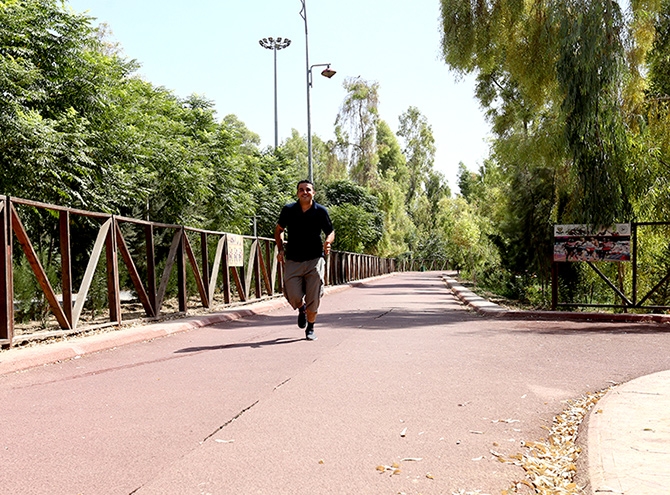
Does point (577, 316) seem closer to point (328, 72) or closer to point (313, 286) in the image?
point (313, 286)

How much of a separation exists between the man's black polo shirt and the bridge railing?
2.68 metres

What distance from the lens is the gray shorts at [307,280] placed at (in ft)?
27.2

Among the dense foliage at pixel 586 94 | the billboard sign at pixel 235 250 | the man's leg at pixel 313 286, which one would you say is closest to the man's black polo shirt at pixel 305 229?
the man's leg at pixel 313 286

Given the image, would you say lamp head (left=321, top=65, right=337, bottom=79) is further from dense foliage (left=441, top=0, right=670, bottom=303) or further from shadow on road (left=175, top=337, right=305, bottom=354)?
shadow on road (left=175, top=337, right=305, bottom=354)

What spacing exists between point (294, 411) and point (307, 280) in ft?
13.3

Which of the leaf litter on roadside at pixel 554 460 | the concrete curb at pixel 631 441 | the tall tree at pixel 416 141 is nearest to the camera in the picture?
the concrete curb at pixel 631 441

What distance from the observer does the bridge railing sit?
7304 mm

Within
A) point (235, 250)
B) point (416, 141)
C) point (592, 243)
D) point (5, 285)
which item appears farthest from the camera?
point (416, 141)

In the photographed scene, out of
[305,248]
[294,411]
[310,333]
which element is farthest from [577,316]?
[294,411]

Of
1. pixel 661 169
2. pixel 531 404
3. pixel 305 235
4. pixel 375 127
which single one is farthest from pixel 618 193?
pixel 375 127

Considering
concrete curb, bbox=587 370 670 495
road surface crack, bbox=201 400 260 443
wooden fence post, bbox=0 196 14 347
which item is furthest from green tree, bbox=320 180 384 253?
road surface crack, bbox=201 400 260 443

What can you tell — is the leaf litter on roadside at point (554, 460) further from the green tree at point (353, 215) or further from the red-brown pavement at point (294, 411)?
the green tree at point (353, 215)

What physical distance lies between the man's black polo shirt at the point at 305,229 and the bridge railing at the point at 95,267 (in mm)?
2679

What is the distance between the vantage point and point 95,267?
9117 mm
